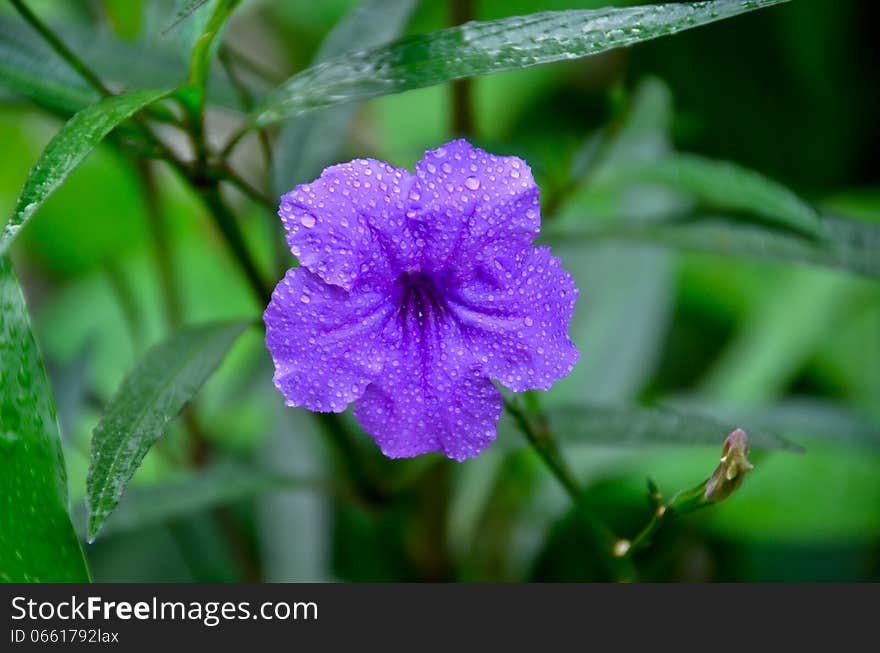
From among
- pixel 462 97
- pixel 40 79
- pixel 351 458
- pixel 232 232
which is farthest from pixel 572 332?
pixel 40 79

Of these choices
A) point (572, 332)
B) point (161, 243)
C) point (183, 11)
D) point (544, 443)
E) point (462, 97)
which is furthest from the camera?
point (572, 332)

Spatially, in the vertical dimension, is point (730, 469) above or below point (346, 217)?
below

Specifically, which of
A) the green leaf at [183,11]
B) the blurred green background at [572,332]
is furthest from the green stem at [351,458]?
the green leaf at [183,11]

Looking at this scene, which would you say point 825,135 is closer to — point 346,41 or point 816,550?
point 816,550

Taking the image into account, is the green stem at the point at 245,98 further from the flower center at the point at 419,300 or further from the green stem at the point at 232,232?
the flower center at the point at 419,300

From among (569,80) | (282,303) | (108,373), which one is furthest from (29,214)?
(569,80)

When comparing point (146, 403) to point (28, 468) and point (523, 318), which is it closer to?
point (28, 468)
